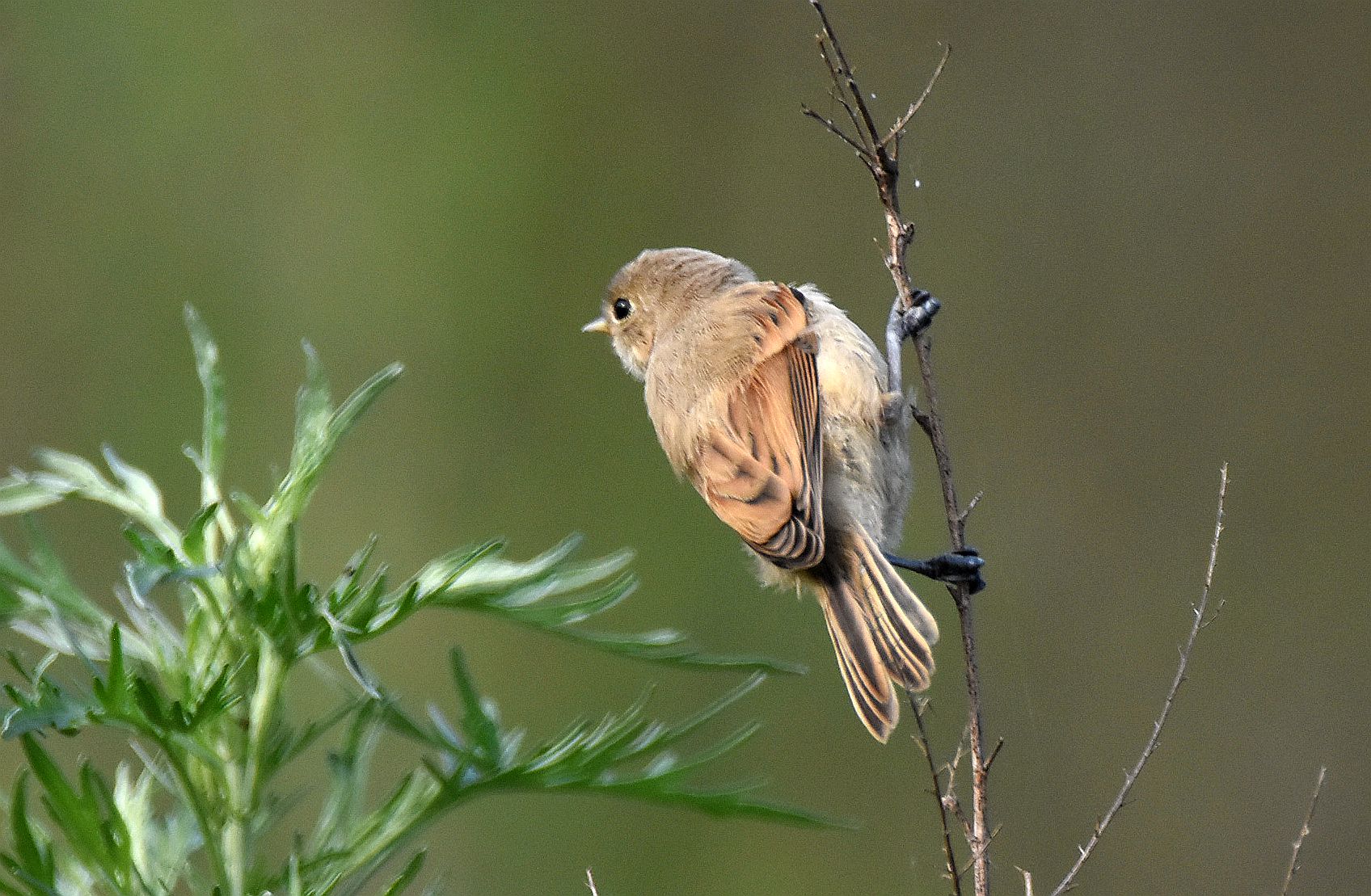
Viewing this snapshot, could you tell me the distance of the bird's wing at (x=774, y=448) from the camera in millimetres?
1867

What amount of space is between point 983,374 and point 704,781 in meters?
1.37

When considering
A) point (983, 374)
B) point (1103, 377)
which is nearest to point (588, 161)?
point (983, 374)

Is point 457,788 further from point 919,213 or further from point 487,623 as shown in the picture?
point 919,213

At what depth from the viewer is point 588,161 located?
12.5 ft

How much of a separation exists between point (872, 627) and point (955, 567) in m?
0.23

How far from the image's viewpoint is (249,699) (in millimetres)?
1098

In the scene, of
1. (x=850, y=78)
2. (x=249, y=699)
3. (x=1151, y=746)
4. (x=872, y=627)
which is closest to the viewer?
(x=249, y=699)

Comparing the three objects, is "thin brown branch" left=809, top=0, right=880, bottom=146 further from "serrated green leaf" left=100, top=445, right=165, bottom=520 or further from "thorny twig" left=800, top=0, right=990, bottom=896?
"serrated green leaf" left=100, top=445, right=165, bottom=520

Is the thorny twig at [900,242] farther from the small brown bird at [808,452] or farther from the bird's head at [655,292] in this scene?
the bird's head at [655,292]

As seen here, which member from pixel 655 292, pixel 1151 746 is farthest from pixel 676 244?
pixel 1151 746

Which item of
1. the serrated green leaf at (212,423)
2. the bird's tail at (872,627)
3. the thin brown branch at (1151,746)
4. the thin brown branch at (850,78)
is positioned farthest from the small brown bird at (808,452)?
the serrated green leaf at (212,423)

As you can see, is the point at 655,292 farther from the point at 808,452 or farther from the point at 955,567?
the point at 955,567

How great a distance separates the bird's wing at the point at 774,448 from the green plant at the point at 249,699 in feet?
2.15

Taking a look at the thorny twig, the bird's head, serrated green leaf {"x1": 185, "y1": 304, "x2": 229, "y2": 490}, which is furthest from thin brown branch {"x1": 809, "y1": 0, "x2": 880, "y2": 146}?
the bird's head
